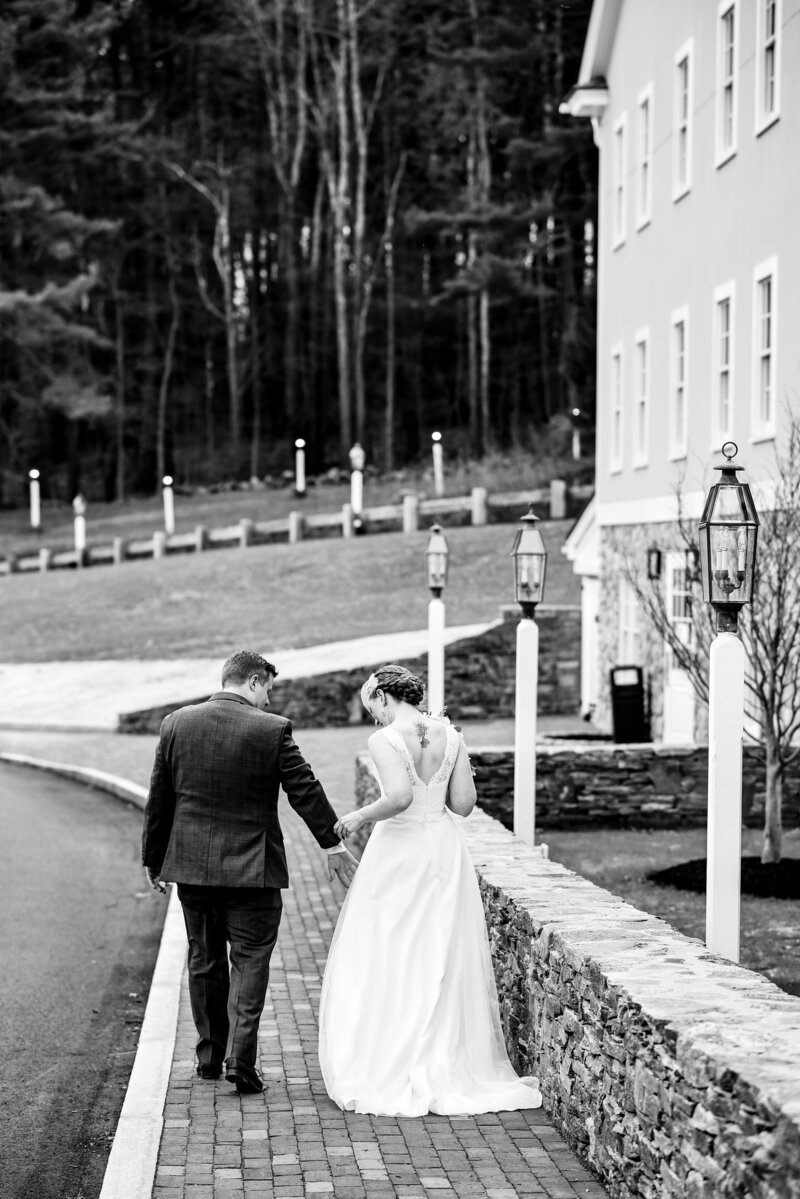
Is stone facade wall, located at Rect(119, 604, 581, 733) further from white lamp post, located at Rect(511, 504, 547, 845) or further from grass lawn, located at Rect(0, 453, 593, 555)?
grass lawn, located at Rect(0, 453, 593, 555)

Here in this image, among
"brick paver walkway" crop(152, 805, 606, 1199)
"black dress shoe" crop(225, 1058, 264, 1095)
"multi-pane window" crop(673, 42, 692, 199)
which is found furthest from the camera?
"multi-pane window" crop(673, 42, 692, 199)

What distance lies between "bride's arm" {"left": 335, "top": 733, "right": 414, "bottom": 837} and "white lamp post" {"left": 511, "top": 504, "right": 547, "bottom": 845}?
18.0 ft

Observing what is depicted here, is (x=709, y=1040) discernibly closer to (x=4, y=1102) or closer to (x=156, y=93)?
(x=4, y=1102)

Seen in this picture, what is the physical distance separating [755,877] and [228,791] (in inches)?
285

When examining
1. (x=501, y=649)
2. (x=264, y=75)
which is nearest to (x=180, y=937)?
(x=501, y=649)

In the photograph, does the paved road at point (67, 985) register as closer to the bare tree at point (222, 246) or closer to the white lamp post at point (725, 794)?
the white lamp post at point (725, 794)

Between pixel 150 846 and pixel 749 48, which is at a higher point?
pixel 749 48

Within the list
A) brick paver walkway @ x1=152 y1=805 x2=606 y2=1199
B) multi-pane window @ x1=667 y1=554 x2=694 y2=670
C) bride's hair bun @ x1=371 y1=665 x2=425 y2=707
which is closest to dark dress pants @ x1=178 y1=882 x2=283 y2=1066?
brick paver walkway @ x1=152 y1=805 x2=606 y2=1199

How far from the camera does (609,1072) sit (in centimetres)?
587

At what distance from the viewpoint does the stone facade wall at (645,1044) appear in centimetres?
443

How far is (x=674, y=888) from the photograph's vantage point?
43.2 ft

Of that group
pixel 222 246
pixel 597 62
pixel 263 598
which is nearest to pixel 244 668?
pixel 597 62

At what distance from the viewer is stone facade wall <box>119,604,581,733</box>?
2638cm

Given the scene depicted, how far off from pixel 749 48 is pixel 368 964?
1368 centimetres
